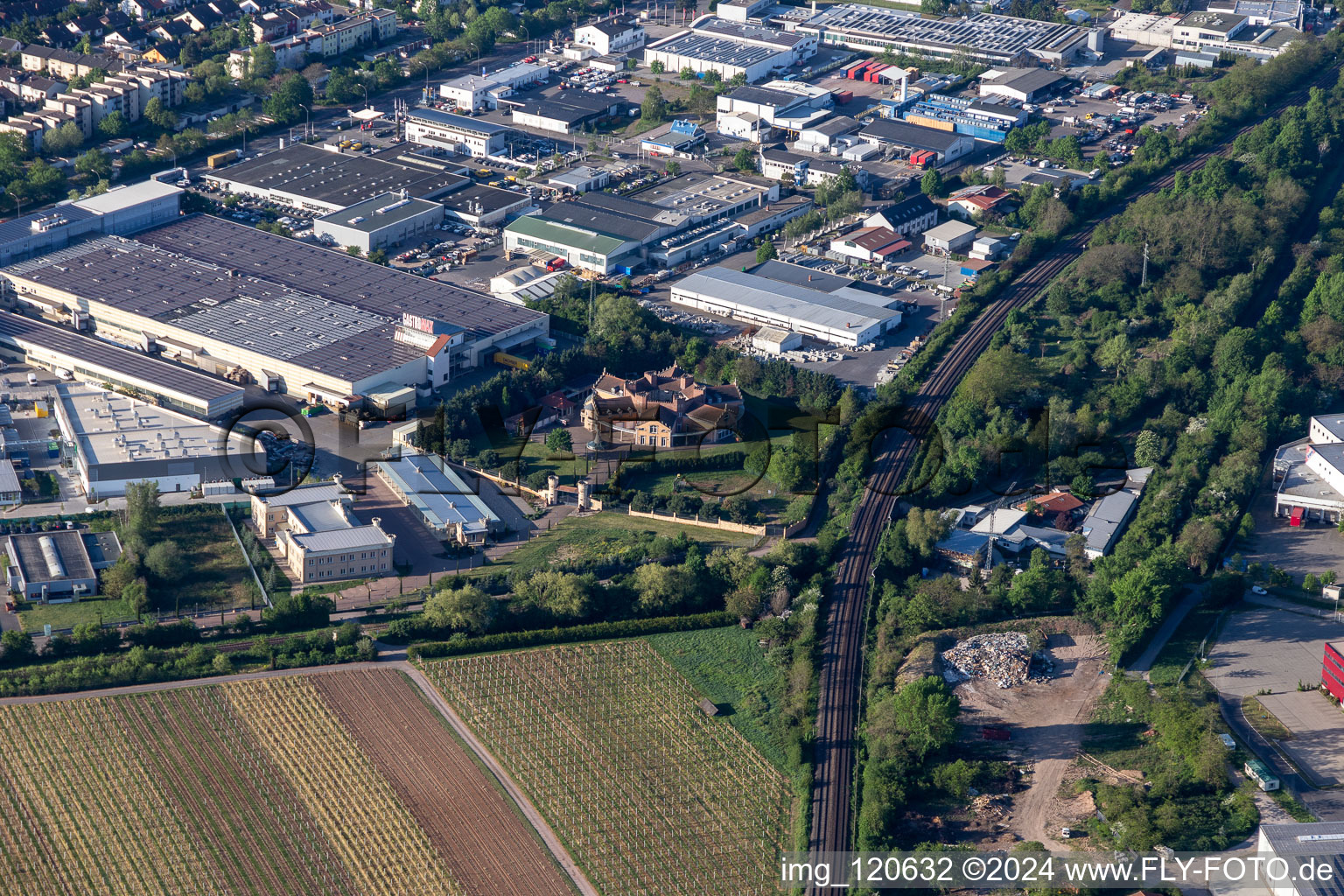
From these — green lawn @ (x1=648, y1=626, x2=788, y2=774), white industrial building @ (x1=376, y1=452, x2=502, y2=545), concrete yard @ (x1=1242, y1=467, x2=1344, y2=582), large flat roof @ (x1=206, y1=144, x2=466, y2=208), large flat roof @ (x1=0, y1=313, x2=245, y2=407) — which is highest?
large flat roof @ (x1=206, y1=144, x2=466, y2=208)

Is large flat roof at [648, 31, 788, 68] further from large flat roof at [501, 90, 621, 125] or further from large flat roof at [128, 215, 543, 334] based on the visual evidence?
large flat roof at [128, 215, 543, 334]

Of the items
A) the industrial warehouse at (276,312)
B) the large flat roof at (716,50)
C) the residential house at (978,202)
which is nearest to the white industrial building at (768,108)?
the large flat roof at (716,50)

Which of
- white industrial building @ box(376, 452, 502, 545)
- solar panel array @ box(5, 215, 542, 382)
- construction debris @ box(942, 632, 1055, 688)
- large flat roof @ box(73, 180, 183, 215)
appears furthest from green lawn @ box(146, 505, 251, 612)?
large flat roof @ box(73, 180, 183, 215)

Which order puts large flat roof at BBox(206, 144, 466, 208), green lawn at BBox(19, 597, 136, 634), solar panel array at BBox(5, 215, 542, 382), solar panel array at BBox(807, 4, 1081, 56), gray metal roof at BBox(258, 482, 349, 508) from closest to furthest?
green lawn at BBox(19, 597, 136, 634)
gray metal roof at BBox(258, 482, 349, 508)
solar panel array at BBox(5, 215, 542, 382)
large flat roof at BBox(206, 144, 466, 208)
solar panel array at BBox(807, 4, 1081, 56)

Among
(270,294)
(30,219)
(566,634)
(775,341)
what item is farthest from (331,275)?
(566,634)

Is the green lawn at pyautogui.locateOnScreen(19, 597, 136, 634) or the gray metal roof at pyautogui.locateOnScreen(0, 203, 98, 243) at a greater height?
the gray metal roof at pyautogui.locateOnScreen(0, 203, 98, 243)

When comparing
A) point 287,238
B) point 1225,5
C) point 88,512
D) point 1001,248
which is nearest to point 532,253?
point 287,238

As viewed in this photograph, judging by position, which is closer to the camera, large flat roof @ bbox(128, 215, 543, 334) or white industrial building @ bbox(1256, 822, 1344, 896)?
white industrial building @ bbox(1256, 822, 1344, 896)

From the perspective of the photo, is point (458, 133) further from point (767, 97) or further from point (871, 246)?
point (871, 246)
